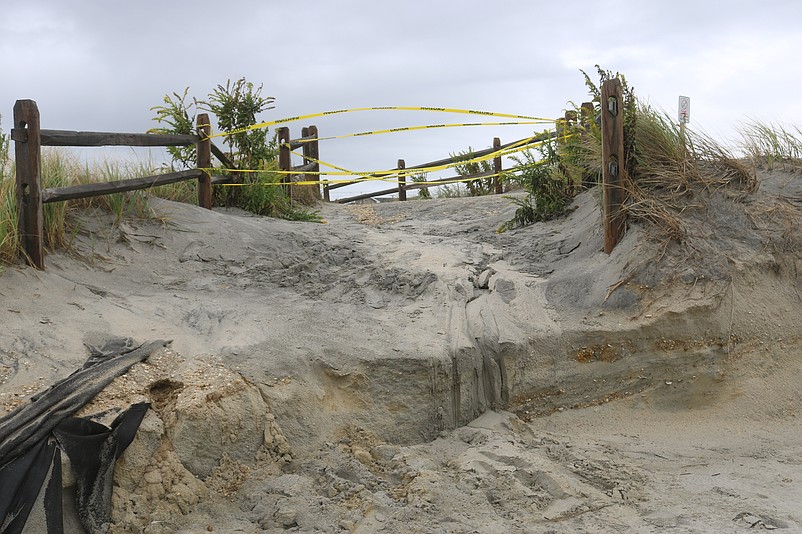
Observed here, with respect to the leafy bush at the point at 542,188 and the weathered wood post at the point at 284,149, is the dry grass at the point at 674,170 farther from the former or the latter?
the weathered wood post at the point at 284,149

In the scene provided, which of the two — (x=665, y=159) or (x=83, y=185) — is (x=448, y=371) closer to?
(x=665, y=159)

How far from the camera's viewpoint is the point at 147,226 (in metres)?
7.45

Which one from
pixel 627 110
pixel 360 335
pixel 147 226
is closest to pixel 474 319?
pixel 360 335

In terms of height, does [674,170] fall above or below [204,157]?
below

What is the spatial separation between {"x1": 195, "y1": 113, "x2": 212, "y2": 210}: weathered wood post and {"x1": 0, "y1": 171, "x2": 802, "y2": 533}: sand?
113 cm

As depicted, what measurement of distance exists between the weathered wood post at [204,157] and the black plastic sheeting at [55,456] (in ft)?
14.9

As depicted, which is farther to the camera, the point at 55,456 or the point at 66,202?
the point at 66,202

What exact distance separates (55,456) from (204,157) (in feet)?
17.0

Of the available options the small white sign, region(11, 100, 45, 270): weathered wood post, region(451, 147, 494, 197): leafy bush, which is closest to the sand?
region(11, 100, 45, 270): weathered wood post

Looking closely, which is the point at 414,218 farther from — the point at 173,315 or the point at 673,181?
the point at 173,315

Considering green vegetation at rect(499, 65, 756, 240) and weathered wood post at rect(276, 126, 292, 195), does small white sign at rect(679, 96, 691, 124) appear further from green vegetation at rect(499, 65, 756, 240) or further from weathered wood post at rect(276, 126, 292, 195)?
weathered wood post at rect(276, 126, 292, 195)

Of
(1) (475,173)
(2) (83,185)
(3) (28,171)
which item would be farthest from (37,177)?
(1) (475,173)

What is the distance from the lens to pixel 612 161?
6.53 m

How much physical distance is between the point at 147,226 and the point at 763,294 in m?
5.47
